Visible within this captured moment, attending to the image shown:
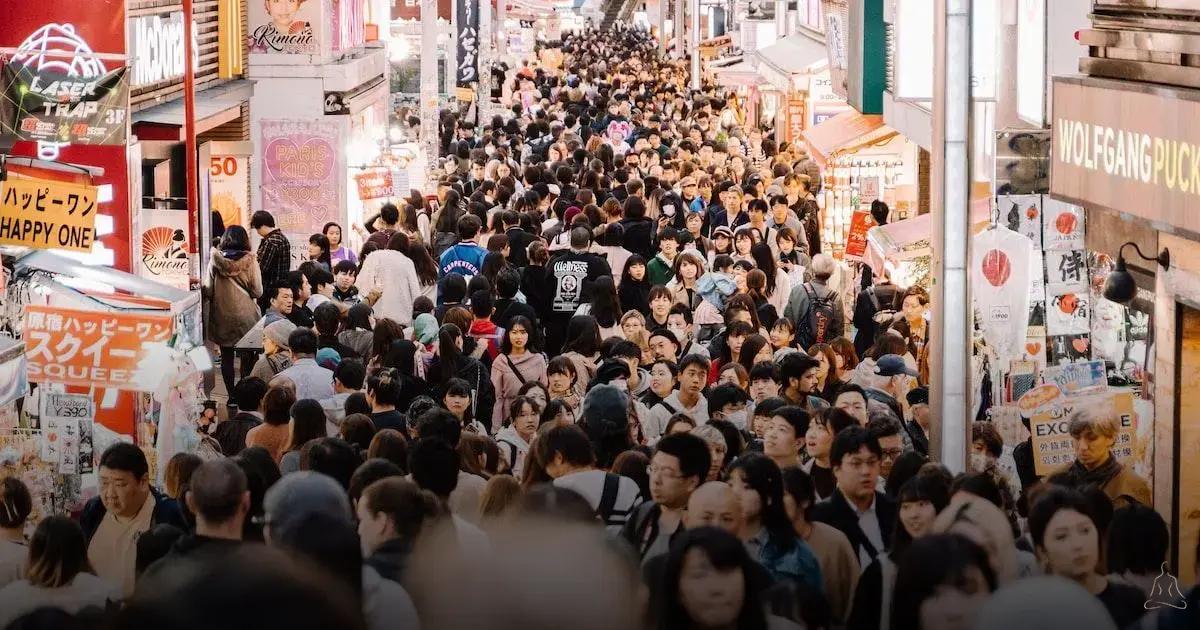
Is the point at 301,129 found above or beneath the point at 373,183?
above

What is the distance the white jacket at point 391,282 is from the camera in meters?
14.2

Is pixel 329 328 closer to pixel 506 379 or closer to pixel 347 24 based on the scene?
pixel 506 379

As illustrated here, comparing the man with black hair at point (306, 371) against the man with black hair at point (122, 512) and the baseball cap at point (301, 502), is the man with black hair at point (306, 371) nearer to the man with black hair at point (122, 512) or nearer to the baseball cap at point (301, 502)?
the man with black hair at point (122, 512)

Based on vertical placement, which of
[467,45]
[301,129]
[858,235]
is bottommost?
[858,235]

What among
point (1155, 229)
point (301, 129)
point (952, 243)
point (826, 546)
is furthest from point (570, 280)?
point (301, 129)

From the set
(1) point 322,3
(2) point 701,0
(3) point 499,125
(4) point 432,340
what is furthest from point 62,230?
(2) point 701,0

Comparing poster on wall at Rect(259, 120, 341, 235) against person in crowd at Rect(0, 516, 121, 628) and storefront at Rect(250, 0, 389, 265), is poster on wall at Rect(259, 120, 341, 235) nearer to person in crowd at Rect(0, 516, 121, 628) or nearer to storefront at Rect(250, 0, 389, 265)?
storefront at Rect(250, 0, 389, 265)

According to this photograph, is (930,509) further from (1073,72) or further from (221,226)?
(221,226)

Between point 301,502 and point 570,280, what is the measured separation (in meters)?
7.88

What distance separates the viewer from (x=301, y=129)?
2053 cm

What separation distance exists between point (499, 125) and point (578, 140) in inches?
197

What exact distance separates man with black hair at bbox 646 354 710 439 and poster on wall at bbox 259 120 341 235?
1109cm

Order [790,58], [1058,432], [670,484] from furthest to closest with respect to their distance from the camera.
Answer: [790,58]
[1058,432]
[670,484]

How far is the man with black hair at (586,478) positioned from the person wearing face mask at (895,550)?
1.09 metres
